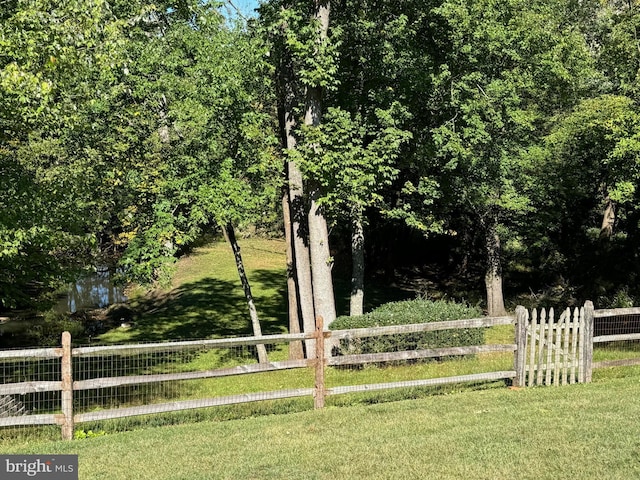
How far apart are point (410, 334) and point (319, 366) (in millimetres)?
5298

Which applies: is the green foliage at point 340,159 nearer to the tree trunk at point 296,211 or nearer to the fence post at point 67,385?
the tree trunk at point 296,211

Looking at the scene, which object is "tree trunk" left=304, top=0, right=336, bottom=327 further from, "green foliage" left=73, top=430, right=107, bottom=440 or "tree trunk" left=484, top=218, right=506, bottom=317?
"tree trunk" left=484, top=218, right=506, bottom=317

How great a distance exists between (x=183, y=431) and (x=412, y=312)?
734 centimetres

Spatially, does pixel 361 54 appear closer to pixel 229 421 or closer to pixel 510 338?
pixel 510 338

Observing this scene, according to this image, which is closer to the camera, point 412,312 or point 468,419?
point 468,419

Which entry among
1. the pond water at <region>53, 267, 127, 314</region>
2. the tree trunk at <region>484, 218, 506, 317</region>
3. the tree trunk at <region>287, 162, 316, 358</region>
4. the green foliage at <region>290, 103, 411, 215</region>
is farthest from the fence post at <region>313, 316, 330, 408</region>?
the pond water at <region>53, 267, 127, 314</region>

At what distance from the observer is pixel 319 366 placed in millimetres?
8508

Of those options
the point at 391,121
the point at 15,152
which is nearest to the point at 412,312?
the point at 391,121

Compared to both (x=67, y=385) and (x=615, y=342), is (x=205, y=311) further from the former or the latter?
(x=67, y=385)

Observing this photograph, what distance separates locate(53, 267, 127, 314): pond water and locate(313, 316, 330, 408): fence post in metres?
23.2

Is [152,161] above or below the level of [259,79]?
below

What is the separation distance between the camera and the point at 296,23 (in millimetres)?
13586

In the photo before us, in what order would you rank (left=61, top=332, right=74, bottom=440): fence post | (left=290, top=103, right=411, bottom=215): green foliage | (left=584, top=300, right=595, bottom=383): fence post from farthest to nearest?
(left=290, top=103, right=411, bottom=215): green foliage, (left=584, top=300, right=595, bottom=383): fence post, (left=61, top=332, right=74, bottom=440): fence post

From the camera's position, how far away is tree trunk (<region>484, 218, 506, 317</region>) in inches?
858
